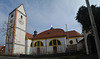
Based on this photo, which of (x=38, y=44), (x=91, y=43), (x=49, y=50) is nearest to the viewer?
(x=91, y=43)

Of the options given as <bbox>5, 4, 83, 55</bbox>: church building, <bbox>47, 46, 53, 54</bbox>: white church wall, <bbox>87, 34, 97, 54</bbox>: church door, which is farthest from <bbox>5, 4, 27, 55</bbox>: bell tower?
<bbox>87, 34, 97, 54</bbox>: church door

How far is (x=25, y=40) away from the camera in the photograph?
106ft

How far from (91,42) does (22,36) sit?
24.5 meters

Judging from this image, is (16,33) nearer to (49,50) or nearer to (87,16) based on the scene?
(49,50)

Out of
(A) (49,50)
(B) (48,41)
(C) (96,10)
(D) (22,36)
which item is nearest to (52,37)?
(B) (48,41)

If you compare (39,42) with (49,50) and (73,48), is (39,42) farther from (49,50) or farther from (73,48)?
(73,48)

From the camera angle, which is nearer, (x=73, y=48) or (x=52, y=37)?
(x=73, y=48)

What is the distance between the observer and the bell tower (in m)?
26.2

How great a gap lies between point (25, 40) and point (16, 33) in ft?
18.3

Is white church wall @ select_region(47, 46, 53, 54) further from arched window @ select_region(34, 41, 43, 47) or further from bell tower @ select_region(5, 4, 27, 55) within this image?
bell tower @ select_region(5, 4, 27, 55)

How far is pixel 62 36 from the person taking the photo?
29.4 m

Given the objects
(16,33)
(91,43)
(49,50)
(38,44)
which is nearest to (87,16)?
(91,43)

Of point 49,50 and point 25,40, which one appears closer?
point 49,50

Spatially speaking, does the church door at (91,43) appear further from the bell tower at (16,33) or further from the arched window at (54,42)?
the bell tower at (16,33)
